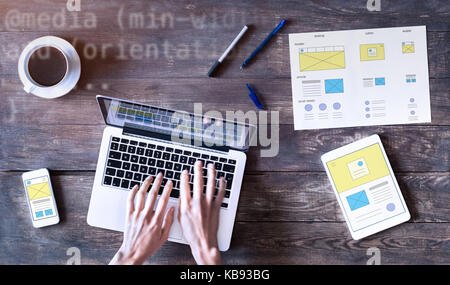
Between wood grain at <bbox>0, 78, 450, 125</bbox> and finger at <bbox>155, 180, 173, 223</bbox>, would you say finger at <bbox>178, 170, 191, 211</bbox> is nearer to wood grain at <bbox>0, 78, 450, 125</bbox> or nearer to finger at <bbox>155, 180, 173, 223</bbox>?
finger at <bbox>155, 180, 173, 223</bbox>

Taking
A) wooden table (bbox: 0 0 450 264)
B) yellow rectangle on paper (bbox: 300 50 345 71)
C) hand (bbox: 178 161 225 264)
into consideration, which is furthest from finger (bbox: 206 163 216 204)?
yellow rectangle on paper (bbox: 300 50 345 71)

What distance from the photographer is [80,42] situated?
1.13 metres

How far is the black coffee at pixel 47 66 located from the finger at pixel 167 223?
431mm

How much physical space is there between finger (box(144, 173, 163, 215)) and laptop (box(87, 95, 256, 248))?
0.02 metres

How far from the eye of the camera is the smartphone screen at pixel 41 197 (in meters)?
1.12

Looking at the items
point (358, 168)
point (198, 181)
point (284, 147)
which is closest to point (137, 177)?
point (198, 181)

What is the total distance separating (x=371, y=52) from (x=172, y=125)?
55 cm

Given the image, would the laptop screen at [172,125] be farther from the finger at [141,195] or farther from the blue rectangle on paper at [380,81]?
the blue rectangle on paper at [380,81]

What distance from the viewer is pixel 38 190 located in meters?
1.12

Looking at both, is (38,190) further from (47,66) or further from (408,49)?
(408,49)

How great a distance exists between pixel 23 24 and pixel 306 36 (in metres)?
0.74

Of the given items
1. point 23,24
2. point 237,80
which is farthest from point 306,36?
point 23,24

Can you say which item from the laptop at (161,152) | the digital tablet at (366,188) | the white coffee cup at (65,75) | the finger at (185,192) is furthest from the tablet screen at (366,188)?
the white coffee cup at (65,75)

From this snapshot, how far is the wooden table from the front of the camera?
1117 mm
